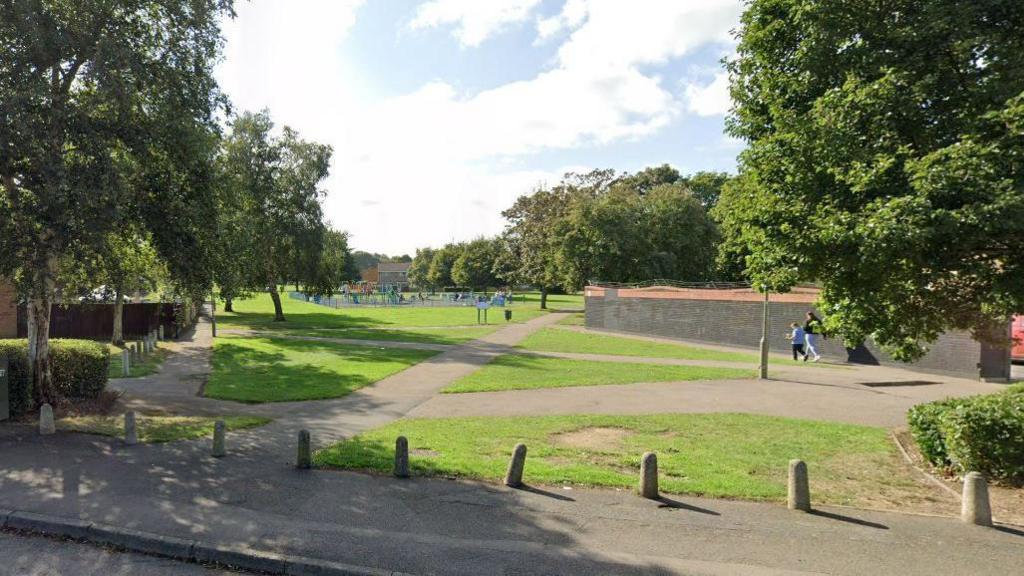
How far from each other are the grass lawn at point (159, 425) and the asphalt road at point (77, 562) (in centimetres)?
357

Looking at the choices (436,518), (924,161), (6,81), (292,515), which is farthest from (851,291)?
(6,81)

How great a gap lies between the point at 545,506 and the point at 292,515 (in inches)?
108

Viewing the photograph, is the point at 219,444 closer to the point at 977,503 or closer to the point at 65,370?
the point at 65,370

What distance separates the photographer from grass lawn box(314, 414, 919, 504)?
7367 mm

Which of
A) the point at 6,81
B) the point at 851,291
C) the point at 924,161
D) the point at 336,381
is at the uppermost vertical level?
the point at 6,81

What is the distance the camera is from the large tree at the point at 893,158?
5906 millimetres

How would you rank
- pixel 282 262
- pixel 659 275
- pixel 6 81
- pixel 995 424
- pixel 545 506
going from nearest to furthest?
pixel 545 506
pixel 995 424
pixel 6 81
pixel 282 262
pixel 659 275

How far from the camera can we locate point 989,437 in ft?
24.1

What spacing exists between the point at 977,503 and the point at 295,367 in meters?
16.5

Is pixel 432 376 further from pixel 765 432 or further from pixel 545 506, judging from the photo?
pixel 545 506

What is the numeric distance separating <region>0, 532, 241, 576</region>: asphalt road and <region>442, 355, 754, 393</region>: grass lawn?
888 centimetres

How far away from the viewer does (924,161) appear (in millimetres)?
6082

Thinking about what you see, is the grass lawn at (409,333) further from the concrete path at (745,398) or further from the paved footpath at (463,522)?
the paved footpath at (463,522)

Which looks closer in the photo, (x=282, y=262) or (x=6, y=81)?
(x=6, y=81)
